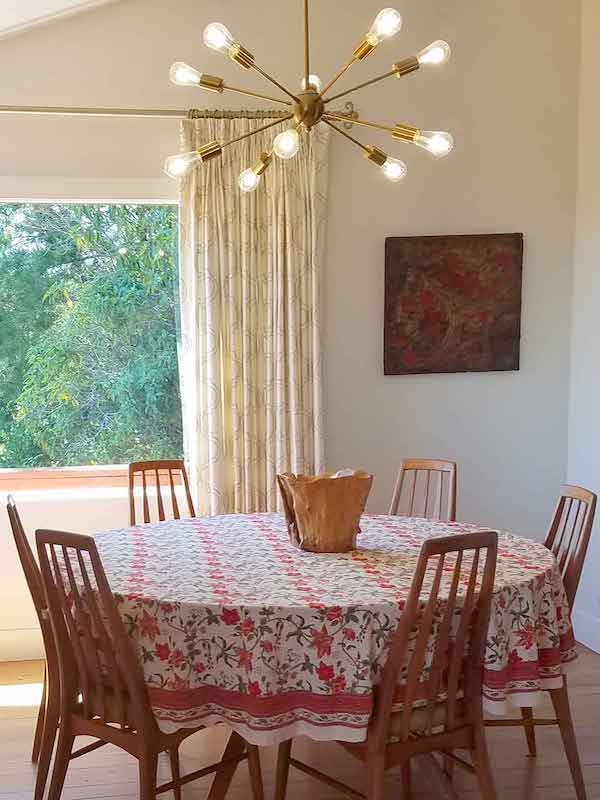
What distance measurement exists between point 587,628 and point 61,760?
9.47 feet

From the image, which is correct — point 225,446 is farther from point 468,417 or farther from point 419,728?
point 419,728

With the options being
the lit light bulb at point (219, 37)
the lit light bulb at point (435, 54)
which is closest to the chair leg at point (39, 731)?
the lit light bulb at point (219, 37)

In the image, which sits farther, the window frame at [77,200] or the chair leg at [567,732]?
the window frame at [77,200]

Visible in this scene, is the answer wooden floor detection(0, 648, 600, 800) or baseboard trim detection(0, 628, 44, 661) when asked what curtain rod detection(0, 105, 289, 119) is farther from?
wooden floor detection(0, 648, 600, 800)

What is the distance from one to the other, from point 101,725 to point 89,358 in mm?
2355

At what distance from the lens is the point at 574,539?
10.6 ft

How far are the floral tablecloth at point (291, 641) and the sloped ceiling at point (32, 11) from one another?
257cm

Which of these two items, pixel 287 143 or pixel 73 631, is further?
pixel 287 143

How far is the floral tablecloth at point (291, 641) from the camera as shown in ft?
7.93

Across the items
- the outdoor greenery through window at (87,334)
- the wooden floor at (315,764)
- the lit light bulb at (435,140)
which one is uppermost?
the lit light bulb at (435,140)

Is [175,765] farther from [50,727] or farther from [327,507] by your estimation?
[327,507]

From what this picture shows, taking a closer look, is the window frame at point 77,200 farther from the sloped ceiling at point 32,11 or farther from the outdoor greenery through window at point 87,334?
the sloped ceiling at point 32,11

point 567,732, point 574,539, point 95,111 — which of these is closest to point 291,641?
point 567,732

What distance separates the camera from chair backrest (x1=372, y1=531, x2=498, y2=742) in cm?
237
